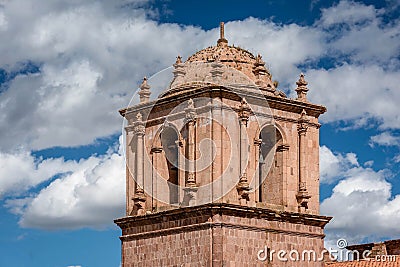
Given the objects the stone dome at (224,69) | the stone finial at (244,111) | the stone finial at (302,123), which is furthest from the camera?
the stone finial at (302,123)

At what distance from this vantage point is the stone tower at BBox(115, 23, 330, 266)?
3322cm

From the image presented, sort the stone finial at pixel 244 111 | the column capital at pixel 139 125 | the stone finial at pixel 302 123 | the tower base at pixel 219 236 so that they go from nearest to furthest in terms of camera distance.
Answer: the tower base at pixel 219 236 < the stone finial at pixel 244 111 < the stone finial at pixel 302 123 < the column capital at pixel 139 125

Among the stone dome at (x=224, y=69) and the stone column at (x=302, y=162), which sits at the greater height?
the stone dome at (x=224, y=69)

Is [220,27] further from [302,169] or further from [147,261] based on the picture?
[147,261]

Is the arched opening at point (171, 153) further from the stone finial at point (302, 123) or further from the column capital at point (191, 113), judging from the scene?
the stone finial at point (302, 123)

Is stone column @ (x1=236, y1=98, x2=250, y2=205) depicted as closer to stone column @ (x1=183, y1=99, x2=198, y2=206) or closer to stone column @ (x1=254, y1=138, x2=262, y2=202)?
stone column @ (x1=254, y1=138, x2=262, y2=202)

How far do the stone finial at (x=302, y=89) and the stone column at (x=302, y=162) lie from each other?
0.57 m

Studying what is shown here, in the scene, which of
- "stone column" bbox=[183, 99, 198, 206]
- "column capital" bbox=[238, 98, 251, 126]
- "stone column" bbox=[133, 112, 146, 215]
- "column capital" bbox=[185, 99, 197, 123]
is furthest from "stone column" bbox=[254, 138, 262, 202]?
"stone column" bbox=[133, 112, 146, 215]

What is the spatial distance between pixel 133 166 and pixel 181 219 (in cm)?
324

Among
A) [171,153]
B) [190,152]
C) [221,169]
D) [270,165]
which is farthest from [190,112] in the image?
[270,165]

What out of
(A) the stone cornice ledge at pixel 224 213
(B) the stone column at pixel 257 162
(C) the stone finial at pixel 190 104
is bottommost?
(A) the stone cornice ledge at pixel 224 213

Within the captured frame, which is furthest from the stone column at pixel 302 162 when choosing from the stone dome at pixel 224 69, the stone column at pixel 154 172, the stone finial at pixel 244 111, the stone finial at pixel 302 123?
the stone column at pixel 154 172

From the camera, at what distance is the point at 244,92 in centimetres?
3394

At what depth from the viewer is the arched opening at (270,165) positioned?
35031mm
